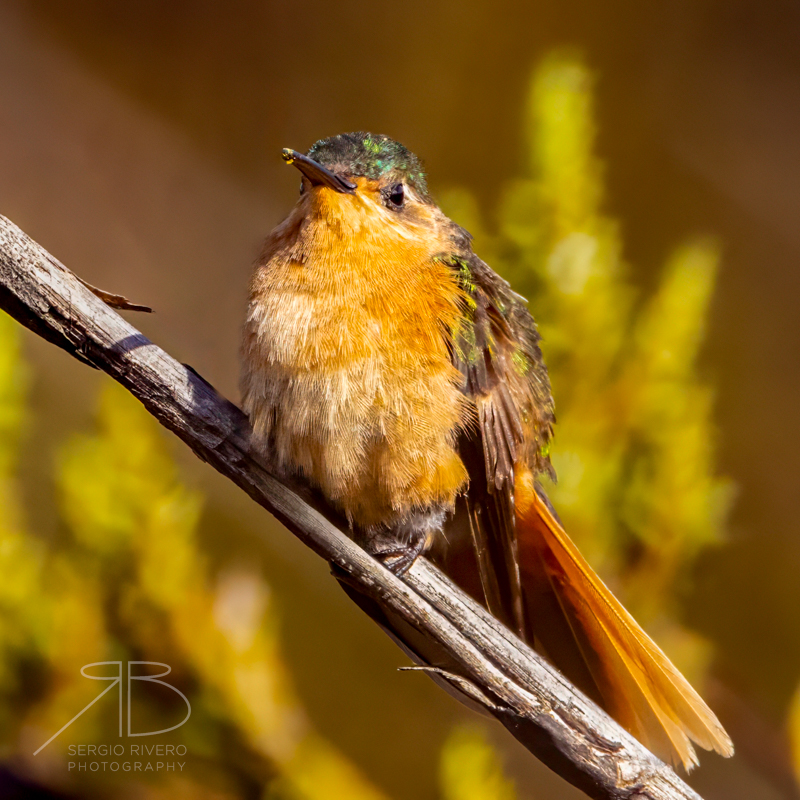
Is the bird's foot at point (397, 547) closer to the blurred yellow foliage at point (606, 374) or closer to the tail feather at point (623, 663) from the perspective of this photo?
the tail feather at point (623, 663)

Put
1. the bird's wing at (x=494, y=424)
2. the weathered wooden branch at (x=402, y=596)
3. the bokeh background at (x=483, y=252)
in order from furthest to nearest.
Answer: the bokeh background at (x=483, y=252), the bird's wing at (x=494, y=424), the weathered wooden branch at (x=402, y=596)

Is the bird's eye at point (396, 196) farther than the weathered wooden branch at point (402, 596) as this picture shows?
Yes

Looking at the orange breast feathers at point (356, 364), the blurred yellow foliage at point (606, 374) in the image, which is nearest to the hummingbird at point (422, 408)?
the orange breast feathers at point (356, 364)

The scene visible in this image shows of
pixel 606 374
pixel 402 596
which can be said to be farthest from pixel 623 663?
pixel 606 374

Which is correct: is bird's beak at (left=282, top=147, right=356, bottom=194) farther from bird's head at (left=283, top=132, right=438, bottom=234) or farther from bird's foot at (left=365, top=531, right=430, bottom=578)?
bird's foot at (left=365, top=531, right=430, bottom=578)

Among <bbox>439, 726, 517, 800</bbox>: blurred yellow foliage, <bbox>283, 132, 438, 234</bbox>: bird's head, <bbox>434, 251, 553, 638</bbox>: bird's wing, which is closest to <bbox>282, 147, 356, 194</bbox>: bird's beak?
<bbox>283, 132, 438, 234</bbox>: bird's head

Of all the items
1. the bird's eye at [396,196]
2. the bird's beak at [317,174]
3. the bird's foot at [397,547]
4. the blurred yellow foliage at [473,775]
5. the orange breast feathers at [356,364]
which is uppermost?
the bird's eye at [396,196]

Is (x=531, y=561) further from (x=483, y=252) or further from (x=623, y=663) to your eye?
(x=483, y=252)

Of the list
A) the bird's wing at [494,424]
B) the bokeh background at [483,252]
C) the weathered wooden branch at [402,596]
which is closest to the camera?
the weathered wooden branch at [402,596]
